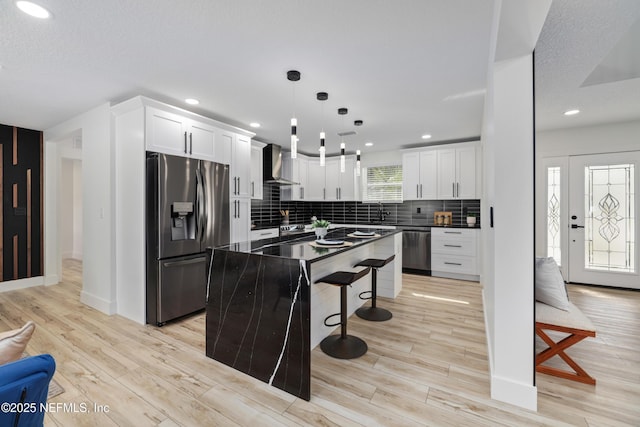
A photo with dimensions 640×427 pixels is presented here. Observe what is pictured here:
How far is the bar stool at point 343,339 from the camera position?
7.66 feet

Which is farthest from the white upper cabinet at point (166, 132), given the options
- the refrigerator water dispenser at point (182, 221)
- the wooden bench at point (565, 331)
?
the wooden bench at point (565, 331)

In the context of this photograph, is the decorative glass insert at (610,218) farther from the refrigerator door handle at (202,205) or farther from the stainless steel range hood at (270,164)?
the refrigerator door handle at (202,205)

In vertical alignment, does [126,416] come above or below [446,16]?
below

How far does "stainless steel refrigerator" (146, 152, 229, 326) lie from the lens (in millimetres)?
2973

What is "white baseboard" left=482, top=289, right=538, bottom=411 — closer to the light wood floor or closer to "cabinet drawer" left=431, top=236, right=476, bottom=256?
the light wood floor

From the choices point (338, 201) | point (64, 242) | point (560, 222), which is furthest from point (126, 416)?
point (64, 242)

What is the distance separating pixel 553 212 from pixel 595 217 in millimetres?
506

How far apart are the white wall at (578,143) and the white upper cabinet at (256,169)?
4556mm

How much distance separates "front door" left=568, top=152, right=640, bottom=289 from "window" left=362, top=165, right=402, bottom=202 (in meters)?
2.75

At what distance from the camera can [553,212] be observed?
460 centimetres

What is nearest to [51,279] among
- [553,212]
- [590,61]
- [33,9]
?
[33,9]

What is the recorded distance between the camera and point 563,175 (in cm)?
452

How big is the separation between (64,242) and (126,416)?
6.93 metres

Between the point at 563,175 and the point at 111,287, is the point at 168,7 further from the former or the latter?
the point at 563,175
